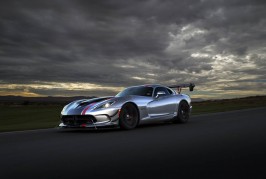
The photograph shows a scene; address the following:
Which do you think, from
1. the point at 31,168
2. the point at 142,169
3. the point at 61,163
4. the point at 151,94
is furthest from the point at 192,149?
the point at 151,94

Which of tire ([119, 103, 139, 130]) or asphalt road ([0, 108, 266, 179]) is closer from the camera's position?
asphalt road ([0, 108, 266, 179])

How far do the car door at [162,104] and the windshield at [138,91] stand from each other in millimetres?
215

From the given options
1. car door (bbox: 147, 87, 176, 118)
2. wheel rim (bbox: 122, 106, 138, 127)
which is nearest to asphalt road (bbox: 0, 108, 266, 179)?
wheel rim (bbox: 122, 106, 138, 127)

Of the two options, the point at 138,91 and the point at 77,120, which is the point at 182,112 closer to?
the point at 138,91

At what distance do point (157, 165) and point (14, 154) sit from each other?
248cm

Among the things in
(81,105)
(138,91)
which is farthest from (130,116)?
(138,91)

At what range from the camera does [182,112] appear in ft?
40.9

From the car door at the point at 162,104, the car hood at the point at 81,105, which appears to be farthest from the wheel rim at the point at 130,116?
the car door at the point at 162,104

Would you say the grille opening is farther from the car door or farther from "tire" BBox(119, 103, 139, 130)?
the car door

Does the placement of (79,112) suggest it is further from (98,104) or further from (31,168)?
(31,168)

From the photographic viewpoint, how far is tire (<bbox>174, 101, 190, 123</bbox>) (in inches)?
482

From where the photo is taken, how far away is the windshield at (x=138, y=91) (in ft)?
36.8

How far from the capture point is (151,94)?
11211 millimetres

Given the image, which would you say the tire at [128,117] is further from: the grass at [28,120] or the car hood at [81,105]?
the grass at [28,120]
